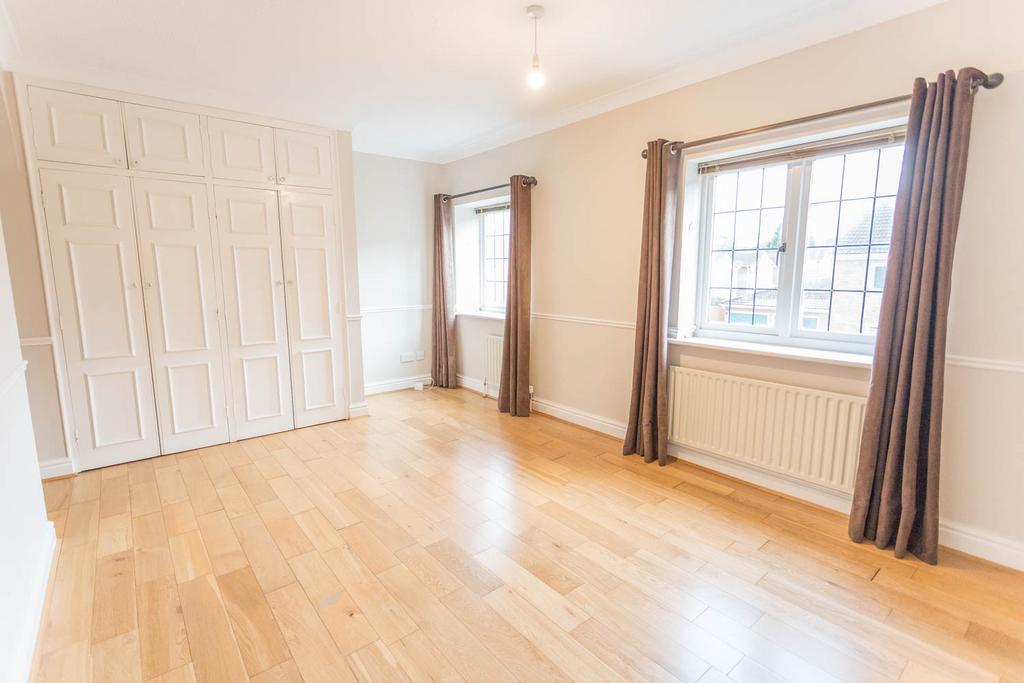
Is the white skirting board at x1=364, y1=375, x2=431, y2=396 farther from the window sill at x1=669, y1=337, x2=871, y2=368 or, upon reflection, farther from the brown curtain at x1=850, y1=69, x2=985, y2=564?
the brown curtain at x1=850, y1=69, x2=985, y2=564

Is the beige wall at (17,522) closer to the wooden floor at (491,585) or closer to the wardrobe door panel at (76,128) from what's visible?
the wooden floor at (491,585)

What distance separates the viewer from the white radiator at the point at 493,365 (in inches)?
186

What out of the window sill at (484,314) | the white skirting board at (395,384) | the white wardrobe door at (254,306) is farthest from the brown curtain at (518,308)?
the white wardrobe door at (254,306)

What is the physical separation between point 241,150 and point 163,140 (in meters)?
0.46

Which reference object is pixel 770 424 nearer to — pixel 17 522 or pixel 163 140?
pixel 17 522

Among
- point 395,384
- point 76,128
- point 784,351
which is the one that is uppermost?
point 76,128

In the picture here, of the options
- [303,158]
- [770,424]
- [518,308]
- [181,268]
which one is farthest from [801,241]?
[181,268]

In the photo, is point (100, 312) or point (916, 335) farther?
point (100, 312)

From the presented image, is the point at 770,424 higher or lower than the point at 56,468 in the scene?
higher

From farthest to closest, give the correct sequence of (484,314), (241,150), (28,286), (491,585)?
(484,314)
(241,150)
(28,286)
(491,585)

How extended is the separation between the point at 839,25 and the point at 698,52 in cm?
68

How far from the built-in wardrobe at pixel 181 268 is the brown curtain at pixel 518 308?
4.79 ft

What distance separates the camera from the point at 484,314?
4.98m

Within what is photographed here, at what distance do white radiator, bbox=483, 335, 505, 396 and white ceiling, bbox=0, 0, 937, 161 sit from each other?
82.5 inches
